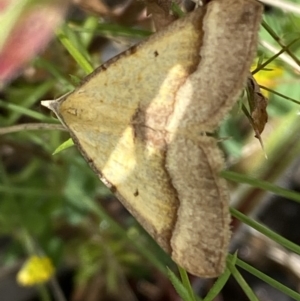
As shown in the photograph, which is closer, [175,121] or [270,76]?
[175,121]

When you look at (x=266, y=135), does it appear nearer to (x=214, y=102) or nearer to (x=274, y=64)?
(x=274, y=64)

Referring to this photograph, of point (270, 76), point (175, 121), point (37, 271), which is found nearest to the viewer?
point (175, 121)

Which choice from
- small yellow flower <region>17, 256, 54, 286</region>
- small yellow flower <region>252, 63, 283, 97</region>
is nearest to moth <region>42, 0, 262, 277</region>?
small yellow flower <region>252, 63, 283, 97</region>

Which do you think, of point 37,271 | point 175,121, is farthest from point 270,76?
point 37,271

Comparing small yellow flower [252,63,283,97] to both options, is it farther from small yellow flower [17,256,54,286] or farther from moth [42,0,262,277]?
small yellow flower [17,256,54,286]

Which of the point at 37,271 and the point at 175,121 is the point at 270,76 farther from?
the point at 37,271

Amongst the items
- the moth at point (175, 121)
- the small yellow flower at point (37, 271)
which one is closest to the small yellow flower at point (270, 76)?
the moth at point (175, 121)

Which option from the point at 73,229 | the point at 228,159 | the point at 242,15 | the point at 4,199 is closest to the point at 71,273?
the point at 73,229

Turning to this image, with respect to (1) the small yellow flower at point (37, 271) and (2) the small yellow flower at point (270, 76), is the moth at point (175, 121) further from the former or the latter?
(1) the small yellow flower at point (37, 271)
